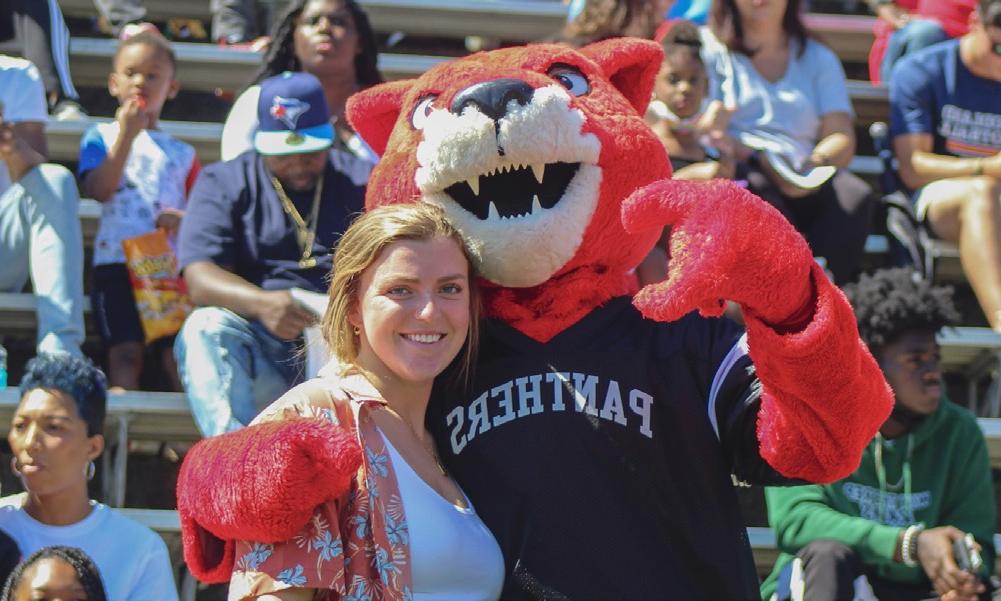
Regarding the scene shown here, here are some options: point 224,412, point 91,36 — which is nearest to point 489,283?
point 224,412

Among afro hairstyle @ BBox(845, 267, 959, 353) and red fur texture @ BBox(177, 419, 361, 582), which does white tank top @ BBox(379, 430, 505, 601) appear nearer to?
red fur texture @ BBox(177, 419, 361, 582)

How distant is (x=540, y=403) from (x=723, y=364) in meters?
0.30

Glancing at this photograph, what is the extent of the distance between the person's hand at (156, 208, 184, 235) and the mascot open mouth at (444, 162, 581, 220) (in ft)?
6.29

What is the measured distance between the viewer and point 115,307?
419cm

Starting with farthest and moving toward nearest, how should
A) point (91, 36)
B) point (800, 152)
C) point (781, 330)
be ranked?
1. point (91, 36)
2. point (800, 152)
3. point (781, 330)

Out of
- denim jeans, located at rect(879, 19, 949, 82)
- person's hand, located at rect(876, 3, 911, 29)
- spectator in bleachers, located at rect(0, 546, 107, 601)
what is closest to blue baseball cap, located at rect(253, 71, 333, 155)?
spectator in bleachers, located at rect(0, 546, 107, 601)

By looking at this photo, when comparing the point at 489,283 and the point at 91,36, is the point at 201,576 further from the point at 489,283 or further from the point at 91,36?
the point at 91,36

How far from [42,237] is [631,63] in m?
1.93

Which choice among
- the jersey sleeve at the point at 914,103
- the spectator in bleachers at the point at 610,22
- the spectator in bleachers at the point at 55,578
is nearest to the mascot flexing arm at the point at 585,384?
the spectator in bleachers at the point at 55,578

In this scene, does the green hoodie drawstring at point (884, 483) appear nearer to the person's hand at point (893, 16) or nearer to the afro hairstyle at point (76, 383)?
the afro hairstyle at point (76, 383)

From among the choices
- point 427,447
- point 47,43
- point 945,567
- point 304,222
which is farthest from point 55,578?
point 47,43

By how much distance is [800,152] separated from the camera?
15.6 ft

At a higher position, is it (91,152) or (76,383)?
(91,152)

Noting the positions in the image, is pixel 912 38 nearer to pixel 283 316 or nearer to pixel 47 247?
pixel 283 316
